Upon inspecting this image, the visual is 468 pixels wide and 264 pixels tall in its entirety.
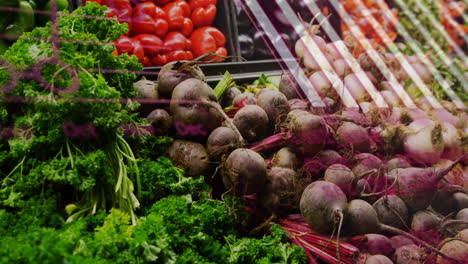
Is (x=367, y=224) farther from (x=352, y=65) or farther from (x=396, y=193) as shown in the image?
(x=352, y=65)

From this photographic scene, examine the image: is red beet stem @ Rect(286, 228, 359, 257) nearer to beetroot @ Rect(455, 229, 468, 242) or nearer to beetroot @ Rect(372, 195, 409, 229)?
beetroot @ Rect(372, 195, 409, 229)

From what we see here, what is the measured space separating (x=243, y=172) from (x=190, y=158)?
0.37 m

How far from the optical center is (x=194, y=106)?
7.66ft

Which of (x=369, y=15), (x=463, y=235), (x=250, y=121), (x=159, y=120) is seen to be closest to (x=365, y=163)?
(x=463, y=235)

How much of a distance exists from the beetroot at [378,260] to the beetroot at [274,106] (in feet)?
3.45

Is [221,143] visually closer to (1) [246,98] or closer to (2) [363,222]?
(1) [246,98]

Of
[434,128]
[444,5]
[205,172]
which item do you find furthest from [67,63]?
[444,5]

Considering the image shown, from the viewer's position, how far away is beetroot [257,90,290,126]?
260 cm

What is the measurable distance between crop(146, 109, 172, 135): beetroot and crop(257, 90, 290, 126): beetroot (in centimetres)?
68

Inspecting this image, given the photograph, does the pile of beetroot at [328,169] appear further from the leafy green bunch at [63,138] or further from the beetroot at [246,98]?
the leafy green bunch at [63,138]

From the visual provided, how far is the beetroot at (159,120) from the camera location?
2.37 meters

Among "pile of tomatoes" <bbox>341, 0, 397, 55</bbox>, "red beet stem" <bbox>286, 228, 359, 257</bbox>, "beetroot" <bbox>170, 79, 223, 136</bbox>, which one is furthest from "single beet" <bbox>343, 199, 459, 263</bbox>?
"pile of tomatoes" <bbox>341, 0, 397, 55</bbox>

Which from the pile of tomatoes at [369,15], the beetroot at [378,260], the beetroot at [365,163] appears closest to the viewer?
the beetroot at [378,260]

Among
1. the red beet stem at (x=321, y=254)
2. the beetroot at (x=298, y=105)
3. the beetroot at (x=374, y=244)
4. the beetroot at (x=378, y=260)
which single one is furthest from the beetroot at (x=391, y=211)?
the beetroot at (x=298, y=105)
